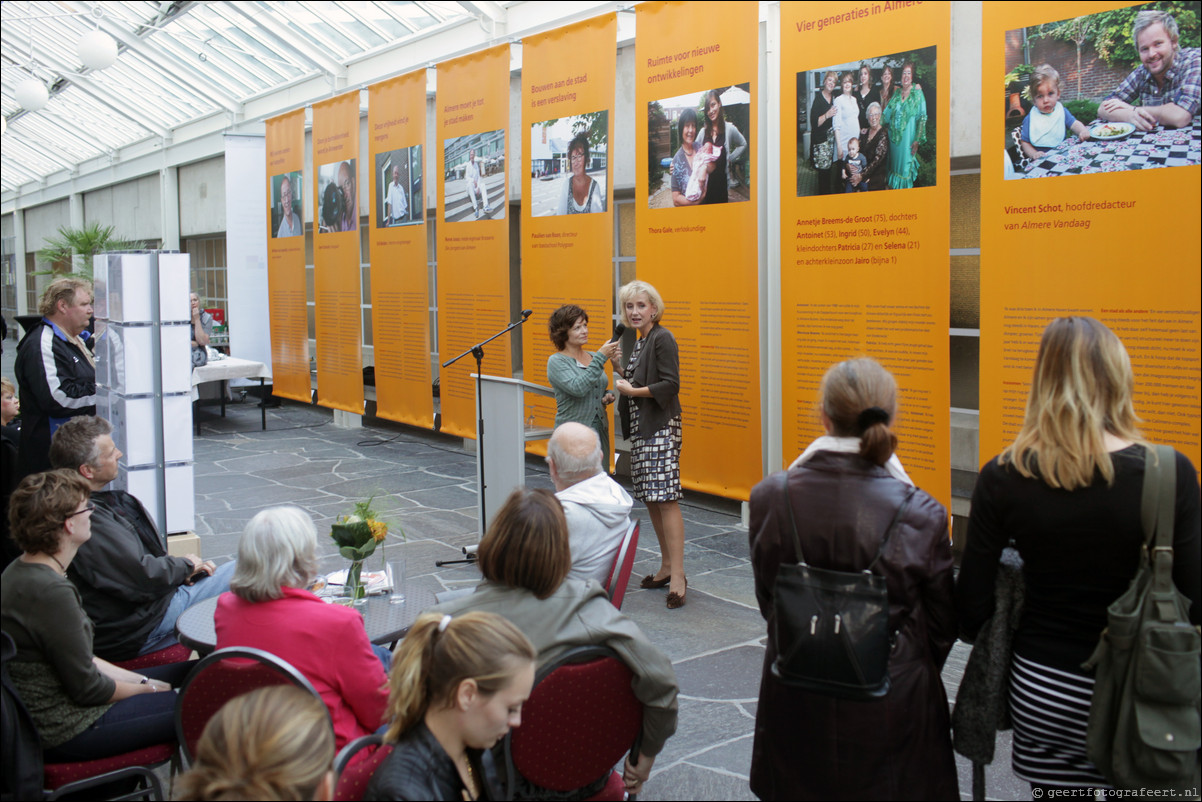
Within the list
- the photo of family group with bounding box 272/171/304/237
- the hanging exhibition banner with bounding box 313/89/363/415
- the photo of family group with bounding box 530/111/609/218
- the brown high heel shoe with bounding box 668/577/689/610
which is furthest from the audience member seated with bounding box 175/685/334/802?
the photo of family group with bounding box 272/171/304/237

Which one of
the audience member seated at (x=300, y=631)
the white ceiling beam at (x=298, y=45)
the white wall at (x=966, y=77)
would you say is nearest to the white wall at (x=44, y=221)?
the white ceiling beam at (x=298, y=45)

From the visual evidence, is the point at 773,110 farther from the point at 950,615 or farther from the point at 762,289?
the point at 950,615

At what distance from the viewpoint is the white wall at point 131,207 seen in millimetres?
19188

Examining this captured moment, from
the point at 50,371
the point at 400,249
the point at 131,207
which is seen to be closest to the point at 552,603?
the point at 50,371

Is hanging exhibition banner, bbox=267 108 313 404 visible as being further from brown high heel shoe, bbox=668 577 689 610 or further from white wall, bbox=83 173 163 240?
brown high heel shoe, bbox=668 577 689 610

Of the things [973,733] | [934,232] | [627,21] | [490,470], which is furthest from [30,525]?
[627,21]

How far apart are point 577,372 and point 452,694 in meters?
3.64

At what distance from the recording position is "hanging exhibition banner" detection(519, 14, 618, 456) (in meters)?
7.27

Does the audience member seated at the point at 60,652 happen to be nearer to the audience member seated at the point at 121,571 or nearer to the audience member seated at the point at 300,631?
the audience member seated at the point at 121,571

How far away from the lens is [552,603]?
240 centimetres

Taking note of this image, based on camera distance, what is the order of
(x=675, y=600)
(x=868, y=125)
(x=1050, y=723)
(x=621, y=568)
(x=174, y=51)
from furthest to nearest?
(x=174, y=51) → (x=868, y=125) → (x=675, y=600) → (x=621, y=568) → (x=1050, y=723)

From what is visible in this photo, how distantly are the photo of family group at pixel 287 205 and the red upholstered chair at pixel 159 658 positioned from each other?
371 inches

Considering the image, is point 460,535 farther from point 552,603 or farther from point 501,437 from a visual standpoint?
point 552,603

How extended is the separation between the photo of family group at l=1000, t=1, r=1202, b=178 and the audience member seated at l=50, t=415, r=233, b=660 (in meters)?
4.07
